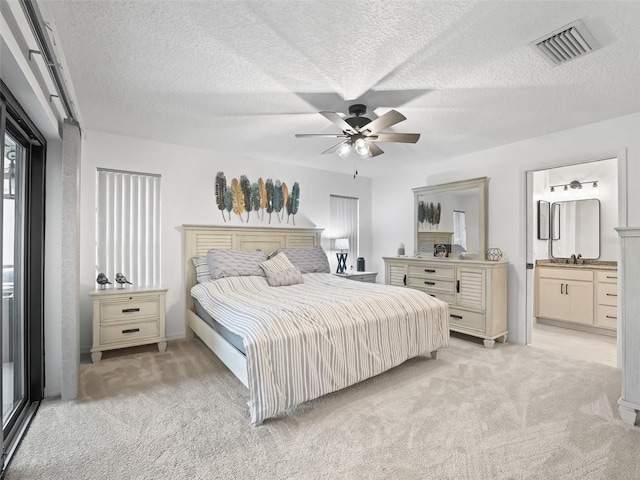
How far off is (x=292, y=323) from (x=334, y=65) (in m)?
1.83

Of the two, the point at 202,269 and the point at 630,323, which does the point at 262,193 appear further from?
the point at 630,323

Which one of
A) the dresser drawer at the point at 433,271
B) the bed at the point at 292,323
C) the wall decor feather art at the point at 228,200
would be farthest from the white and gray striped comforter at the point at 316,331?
the wall decor feather art at the point at 228,200

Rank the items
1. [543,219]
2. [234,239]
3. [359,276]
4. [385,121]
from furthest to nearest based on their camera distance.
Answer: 1. [543,219]
2. [359,276]
3. [234,239]
4. [385,121]

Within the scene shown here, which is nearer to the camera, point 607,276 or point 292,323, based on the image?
point 292,323

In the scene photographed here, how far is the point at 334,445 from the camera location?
75.4 inches

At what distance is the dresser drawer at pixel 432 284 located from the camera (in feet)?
13.8

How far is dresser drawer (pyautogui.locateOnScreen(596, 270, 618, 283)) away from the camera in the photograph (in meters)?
4.12

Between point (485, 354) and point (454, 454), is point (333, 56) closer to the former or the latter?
point (454, 454)

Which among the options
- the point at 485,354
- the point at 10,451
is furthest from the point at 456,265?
the point at 10,451

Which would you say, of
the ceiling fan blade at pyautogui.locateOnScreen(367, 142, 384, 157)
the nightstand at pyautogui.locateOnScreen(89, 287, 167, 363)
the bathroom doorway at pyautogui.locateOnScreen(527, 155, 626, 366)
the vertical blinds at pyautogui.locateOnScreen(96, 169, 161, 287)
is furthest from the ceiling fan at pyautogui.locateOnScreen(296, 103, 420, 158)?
the nightstand at pyautogui.locateOnScreen(89, 287, 167, 363)

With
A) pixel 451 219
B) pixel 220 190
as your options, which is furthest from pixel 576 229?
pixel 220 190

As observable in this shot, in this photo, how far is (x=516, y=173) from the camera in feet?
13.0

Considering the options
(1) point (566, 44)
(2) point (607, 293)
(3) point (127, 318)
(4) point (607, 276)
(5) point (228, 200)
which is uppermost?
(1) point (566, 44)

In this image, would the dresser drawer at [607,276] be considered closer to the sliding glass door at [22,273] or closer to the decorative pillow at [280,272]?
the decorative pillow at [280,272]
